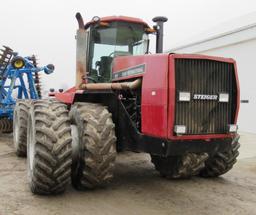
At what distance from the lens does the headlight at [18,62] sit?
1075 cm

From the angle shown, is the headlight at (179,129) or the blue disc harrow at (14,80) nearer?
the headlight at (179,129)

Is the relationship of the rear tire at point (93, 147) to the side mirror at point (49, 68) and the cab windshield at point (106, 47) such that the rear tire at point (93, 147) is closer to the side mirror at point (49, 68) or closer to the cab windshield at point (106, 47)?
the cab windshield at point (106, 47)

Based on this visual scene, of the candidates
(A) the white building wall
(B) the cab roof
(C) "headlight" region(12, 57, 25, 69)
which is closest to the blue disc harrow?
(C) "headlight" region(12, 57, 25, 69)

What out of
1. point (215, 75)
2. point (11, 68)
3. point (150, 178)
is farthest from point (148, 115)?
point (11, 68)

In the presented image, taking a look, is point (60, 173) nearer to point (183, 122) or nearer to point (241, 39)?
point (183, 122)

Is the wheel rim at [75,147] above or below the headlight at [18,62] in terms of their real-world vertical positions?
below

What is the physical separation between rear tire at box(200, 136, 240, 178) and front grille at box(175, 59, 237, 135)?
1203mm

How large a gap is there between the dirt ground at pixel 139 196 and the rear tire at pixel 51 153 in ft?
0.70

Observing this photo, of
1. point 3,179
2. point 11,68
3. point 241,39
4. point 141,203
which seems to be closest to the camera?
point 141,203

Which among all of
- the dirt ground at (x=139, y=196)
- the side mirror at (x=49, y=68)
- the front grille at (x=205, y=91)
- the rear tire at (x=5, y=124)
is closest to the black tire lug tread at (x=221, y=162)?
the dirt ground at (x=139, y=196)

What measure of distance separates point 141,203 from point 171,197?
1.71ft

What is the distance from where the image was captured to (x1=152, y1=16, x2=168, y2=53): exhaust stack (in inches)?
254

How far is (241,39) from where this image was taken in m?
15.5

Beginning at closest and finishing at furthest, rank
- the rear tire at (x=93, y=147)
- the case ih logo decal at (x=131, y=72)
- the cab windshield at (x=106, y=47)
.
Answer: the rear tire at (x=93, y=147), the case ih logo decal at (x=131, y=72), the cab windshield at (x=106, y=47)
